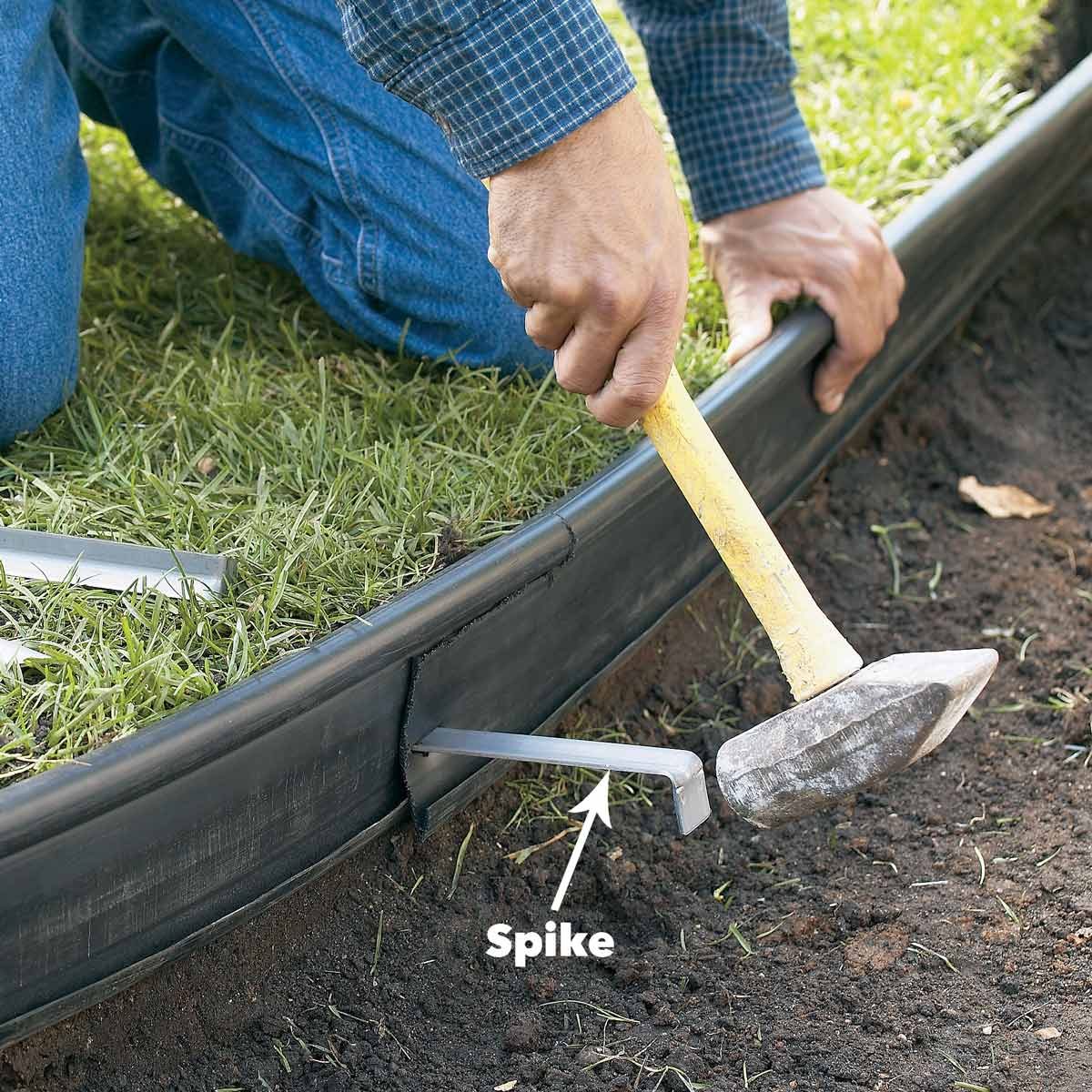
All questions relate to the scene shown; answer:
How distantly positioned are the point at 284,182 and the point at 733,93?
76 cm

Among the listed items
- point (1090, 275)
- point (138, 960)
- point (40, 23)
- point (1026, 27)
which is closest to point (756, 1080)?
point (138, 960)

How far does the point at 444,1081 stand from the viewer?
1457 millimetres

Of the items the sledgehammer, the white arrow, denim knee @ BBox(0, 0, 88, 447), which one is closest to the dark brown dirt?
the white arrow

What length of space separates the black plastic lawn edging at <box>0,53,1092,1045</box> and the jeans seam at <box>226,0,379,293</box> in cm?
57

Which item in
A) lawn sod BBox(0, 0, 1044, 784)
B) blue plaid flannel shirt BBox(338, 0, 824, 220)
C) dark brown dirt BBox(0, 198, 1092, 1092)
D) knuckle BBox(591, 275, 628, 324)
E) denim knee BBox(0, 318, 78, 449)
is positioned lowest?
dark brown dirt BBox(0, 198, 1092, 1092)

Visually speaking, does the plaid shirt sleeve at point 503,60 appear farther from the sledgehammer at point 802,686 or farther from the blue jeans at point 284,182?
the blue jeans at point 284,182

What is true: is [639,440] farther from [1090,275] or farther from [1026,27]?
[1026,27]

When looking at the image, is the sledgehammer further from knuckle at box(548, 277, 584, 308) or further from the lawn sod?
the lawn sod

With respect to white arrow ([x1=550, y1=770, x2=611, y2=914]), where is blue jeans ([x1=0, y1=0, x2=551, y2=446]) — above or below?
above

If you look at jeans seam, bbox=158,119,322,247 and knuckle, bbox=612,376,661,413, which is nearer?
knuckle, bbox=612,376,661,413

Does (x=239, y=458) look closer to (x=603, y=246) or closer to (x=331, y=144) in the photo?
(x=331, y=144)

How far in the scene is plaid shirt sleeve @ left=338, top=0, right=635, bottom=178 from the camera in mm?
1352

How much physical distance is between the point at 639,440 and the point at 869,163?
1.11m

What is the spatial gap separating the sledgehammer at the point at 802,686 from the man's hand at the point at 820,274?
588mm
